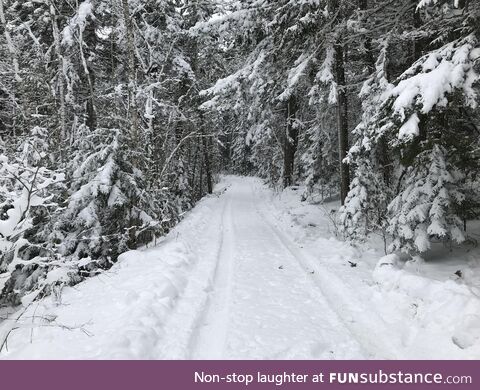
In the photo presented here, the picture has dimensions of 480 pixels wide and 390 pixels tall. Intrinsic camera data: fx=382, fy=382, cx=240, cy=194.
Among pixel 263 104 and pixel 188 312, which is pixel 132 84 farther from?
pixel 263 104

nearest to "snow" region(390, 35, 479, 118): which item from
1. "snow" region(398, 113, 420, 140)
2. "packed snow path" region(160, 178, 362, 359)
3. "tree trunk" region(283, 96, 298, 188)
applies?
"snow" region(398, 113, 420, 140)

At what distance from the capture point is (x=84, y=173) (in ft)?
39.0

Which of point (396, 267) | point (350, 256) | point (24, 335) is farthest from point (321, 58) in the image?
point (24, 335)

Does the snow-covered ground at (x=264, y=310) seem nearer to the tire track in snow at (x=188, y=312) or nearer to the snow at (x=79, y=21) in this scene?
the tire track in snow at (x=188, y=312)

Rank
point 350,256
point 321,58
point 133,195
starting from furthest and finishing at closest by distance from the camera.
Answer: point 321,58
point 133,195
point 350,256

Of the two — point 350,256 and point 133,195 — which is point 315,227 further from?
point 133,195

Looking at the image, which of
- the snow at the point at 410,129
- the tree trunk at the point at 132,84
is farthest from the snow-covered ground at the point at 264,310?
the tree trunk at the point at 132,84

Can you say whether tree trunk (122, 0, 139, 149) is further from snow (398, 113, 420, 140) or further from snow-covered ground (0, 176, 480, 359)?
snow (398, 113, 420, 140)

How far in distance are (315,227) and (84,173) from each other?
8.06 meters

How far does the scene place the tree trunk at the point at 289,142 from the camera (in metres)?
23.0

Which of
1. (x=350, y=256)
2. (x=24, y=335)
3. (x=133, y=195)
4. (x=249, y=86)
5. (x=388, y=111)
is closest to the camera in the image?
(x=24, y=335)

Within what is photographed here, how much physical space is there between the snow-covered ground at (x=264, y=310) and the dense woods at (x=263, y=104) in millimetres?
711
